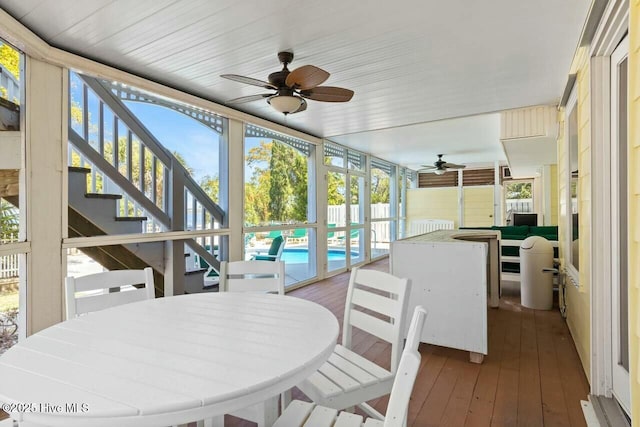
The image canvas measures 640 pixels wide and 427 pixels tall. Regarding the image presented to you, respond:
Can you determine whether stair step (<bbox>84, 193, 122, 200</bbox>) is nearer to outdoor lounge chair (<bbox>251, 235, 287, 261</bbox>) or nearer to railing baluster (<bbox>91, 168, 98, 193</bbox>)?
railing baluster (<bbox>91, 168, 98, 193</bbox>)

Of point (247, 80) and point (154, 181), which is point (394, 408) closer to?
point (247, 80)

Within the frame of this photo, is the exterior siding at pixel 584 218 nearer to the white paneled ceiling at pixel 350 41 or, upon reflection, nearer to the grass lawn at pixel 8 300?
the white paneled ceiling at pixel 350 41

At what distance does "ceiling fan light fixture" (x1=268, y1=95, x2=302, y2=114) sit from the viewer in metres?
2.53

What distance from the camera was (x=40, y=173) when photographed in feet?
7.57

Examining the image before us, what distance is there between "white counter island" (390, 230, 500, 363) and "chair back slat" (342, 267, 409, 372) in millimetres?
833

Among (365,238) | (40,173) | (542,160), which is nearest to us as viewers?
(40,173)

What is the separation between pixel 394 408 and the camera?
77 centimetres

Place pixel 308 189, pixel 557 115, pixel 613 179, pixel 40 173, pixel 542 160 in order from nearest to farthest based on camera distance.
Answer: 1. pixel 613 179
2. pixel 40 173
3. pixel 557 115
4. pixel 308 189
5. pixel 542 160

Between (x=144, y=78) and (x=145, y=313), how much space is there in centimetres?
236

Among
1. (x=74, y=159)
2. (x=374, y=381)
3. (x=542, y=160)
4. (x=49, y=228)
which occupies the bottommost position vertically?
(x=374, y=381)

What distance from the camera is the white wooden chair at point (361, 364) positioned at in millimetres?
1335

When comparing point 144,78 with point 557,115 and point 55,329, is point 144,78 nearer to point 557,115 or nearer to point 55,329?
point 55,329

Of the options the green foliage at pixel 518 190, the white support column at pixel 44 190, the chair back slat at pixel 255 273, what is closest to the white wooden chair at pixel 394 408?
the chair back slat at pixel 255 273

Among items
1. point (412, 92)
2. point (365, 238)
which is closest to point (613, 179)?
point (412, 92)
